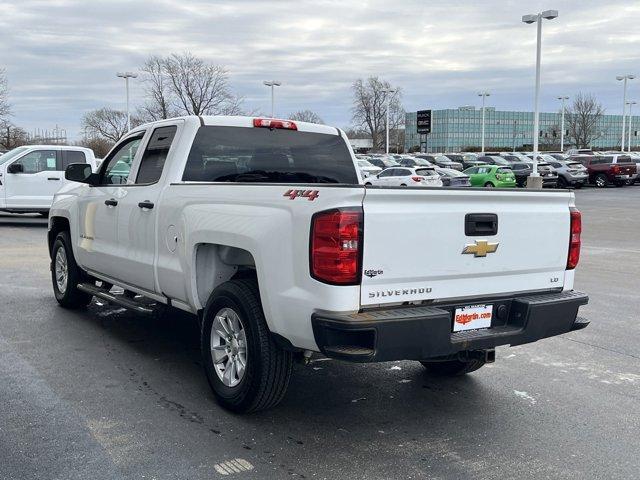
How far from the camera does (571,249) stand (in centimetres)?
470

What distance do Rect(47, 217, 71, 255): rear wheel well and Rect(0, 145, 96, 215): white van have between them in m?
8.79

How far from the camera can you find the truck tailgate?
12.5ft

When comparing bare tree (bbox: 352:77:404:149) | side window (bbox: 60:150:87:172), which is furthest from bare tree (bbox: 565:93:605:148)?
side window (bbox: 60:150:87:172)

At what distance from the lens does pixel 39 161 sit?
55.0 feet

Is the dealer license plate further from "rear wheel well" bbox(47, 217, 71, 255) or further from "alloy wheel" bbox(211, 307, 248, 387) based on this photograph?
"rear wheel well" bbox(47, 217, 71, 255)

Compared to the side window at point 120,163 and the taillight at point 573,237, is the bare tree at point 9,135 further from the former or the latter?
the taillight at point 573,237

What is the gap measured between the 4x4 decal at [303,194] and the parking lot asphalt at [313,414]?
1.48 meters

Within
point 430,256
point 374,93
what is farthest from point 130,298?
point 374,93

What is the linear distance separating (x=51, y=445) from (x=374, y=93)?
101363 millimetres

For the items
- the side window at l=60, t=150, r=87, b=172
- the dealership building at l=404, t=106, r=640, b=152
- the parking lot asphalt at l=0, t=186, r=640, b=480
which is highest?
the dealership building at l=404, t=106, r=640, b=152

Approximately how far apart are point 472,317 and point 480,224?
22.7 inches

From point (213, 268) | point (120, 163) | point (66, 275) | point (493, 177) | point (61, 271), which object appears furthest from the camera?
point (493, 177)

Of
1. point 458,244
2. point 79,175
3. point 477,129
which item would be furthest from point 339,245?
point 477,129

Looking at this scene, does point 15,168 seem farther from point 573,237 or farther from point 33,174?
point 573,237
